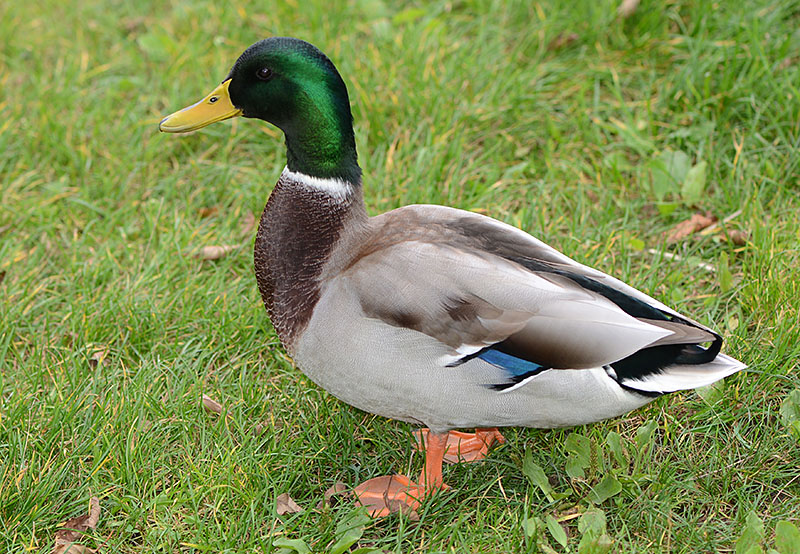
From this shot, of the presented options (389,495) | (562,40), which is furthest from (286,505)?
(562,40)

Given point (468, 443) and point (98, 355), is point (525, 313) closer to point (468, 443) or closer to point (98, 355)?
point (468, 443)

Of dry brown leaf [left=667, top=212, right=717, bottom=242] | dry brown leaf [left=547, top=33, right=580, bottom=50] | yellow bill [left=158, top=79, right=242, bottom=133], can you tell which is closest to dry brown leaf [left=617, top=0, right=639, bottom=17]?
dry brown leaf [left=547, top=33, right=580, bottom=50]

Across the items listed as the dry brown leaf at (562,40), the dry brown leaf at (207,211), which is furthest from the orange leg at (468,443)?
the dry brown leaf at (562,40)

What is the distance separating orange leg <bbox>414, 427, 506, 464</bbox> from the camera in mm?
3094

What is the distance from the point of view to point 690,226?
3.84 meters

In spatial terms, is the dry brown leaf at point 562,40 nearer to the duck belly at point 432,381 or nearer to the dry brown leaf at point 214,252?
the dry brown leaf at point 214,252

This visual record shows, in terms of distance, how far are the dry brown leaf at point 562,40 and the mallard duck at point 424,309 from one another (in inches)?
79.0

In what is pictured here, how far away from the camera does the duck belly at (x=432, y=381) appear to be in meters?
2.65

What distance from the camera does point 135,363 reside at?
3424 mm

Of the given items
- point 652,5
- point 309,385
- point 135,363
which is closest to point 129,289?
point 135,363

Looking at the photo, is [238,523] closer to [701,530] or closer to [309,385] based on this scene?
[309,385]

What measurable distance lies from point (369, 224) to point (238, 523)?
1.05 m

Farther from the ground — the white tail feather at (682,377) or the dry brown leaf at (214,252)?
the white tail feather at (682,377)

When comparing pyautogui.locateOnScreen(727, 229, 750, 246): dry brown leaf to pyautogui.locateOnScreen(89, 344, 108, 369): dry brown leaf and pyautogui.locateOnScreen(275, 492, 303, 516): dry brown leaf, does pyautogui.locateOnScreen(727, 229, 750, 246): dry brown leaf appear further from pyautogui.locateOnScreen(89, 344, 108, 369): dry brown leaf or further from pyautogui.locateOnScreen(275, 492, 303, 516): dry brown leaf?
pyautogui.locateOnScreen(89, 344, 108, 369): dry brown leaf
